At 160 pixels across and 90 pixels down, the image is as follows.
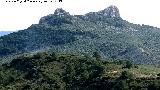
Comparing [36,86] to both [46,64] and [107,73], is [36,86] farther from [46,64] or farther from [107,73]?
[46,64]

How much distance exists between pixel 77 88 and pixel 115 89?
17.7 meters

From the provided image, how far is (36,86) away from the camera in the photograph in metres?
156

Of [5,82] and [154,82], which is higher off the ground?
[154,82]

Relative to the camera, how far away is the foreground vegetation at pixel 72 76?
465ft

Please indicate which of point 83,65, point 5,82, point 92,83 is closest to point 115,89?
point 92,83

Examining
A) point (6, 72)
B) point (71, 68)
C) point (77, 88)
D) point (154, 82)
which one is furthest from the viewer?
point (6, 72)

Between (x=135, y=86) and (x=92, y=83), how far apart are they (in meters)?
20.9

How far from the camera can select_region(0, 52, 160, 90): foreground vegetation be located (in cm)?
14188

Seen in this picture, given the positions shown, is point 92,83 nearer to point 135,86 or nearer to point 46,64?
point 135,86

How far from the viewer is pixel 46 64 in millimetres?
194250

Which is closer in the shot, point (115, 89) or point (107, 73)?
point (115, 89)

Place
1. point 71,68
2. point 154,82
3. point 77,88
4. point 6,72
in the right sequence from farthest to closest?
point 6,72
point 71,68
point 77,88
point 154,82

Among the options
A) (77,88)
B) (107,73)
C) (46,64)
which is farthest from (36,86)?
(46,64)

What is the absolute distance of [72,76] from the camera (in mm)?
164000
